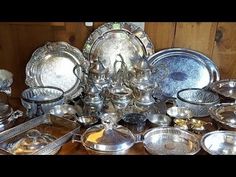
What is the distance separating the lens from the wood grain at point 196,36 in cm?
113

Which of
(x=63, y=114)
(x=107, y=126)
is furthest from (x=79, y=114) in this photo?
(x=107, y=126)

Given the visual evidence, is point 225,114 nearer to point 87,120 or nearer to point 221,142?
point 221,142

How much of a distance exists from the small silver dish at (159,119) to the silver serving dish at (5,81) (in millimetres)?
516

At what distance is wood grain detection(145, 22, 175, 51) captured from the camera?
1135 millimetres

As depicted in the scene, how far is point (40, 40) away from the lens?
1.16 meters

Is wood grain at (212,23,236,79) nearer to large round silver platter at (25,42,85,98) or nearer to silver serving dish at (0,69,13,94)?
large round silver platter at (25,42,85,98)

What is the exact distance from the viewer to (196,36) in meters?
1.15

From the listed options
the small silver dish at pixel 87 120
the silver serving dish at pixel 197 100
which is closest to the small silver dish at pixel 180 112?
the silver serving dish at pixel 197 100

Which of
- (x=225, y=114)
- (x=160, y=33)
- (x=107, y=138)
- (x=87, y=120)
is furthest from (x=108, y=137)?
(x=160, y=33)

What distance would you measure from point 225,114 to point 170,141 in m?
0.22
